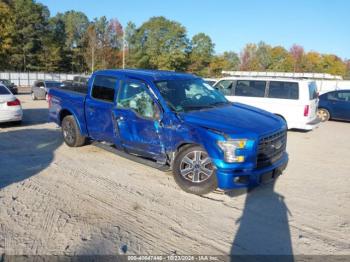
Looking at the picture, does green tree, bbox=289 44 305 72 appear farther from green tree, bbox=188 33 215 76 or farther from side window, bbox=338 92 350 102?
side window, bbox=338 92 350 102

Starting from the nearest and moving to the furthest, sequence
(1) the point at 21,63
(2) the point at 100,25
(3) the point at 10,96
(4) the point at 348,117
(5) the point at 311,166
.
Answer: (5) the point at 311,166, (3) the point at 10,96, (4) the point at 348,117, (1) the point at 21,63, (2) the point at 100,25

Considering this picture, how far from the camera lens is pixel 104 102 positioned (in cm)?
647

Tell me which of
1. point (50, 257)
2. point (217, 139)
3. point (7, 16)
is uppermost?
point (7, 16)

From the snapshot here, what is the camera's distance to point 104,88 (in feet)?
21.8

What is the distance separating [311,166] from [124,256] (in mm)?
5104

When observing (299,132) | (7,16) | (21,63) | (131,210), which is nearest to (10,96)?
(131,210)

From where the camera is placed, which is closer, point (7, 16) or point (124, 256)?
point (124, 256)

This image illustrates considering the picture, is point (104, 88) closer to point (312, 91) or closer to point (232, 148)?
point (232, 148)

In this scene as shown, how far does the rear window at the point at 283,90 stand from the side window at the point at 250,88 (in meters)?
0.30

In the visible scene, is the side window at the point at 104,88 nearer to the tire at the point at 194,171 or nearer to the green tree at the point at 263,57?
the tire at the point at 194,171

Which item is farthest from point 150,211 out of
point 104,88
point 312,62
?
point 312,62

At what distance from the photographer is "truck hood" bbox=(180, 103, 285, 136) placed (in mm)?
4801

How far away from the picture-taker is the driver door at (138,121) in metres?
5.51

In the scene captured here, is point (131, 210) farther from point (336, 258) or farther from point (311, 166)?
point (311, 166)
